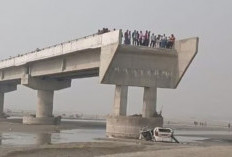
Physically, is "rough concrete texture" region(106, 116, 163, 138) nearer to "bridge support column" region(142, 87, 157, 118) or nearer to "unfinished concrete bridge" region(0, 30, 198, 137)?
"unfinished concrete bridge" region(0, 30, 198, 137)

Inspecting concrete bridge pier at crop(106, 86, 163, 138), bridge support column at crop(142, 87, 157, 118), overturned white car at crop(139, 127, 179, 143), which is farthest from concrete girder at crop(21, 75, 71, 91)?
overturned white car at crop(139, 127, 179, 143)

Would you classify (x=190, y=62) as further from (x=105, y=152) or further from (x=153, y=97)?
(x=105, y=152)

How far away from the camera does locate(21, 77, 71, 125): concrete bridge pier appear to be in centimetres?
6525

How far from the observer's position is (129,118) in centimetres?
4147

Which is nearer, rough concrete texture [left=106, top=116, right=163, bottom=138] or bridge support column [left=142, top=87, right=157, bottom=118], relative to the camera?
rough concrete texture [left=106, top=116, right=163, bottom=138]

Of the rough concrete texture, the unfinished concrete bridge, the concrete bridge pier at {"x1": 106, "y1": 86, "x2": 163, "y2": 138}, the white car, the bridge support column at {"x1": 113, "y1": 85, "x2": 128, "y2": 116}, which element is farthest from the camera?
the bridge support column at {"x1": 113, "y1": 85, "x2": 128, "y2": 116}

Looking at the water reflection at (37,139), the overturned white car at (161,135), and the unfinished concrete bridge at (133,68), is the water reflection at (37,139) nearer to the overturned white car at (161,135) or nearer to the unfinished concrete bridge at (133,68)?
the unfinished concrete bridge at (133,68)

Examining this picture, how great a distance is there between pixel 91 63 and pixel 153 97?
8.12 meters

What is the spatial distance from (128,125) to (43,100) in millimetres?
26542

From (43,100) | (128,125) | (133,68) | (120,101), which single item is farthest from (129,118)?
(43,100)

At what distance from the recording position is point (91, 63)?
4856 cm

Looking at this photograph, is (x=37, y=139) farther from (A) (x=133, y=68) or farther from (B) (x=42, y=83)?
(B) (x=42, y=83)

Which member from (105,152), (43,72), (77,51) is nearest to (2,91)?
(43,72)

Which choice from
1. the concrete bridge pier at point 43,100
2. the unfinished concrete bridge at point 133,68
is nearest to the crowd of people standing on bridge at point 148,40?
the unfinished concrete bridge at point 133,68
